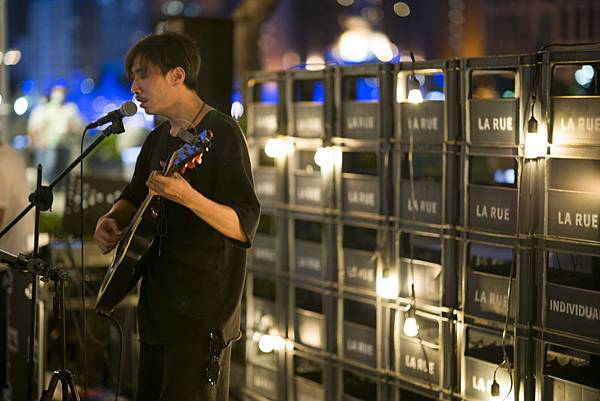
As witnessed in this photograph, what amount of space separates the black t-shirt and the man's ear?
5.9 inches

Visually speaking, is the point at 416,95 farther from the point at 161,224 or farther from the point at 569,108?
the point at 161,224

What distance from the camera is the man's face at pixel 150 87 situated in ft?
10.6

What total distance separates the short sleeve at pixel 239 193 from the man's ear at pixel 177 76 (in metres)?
0.35

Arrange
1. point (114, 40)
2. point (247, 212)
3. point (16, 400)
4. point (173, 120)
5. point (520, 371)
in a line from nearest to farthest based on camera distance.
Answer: point (247, 212)
point (173, 120)
point (520, 371)
point (16, 400)
point (114, 40)

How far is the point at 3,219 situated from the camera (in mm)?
5160

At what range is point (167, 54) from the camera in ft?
10.6

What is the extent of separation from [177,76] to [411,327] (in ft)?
4.83

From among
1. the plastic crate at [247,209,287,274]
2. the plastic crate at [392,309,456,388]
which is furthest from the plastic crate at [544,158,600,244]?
the plastic crate at [247,209,287,274]

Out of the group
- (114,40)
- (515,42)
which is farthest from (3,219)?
(515,42)

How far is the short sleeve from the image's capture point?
10.0 ft

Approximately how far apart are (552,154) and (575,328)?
23.6 inches

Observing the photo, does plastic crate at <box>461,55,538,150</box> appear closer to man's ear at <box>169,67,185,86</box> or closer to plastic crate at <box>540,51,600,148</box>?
plastic crate at <box>540,51,600,148</box>

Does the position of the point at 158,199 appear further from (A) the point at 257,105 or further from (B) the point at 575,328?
(A) the point at 257,105

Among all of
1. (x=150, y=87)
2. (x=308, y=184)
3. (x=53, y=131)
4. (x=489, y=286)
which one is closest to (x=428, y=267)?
(x=489, y=286)
